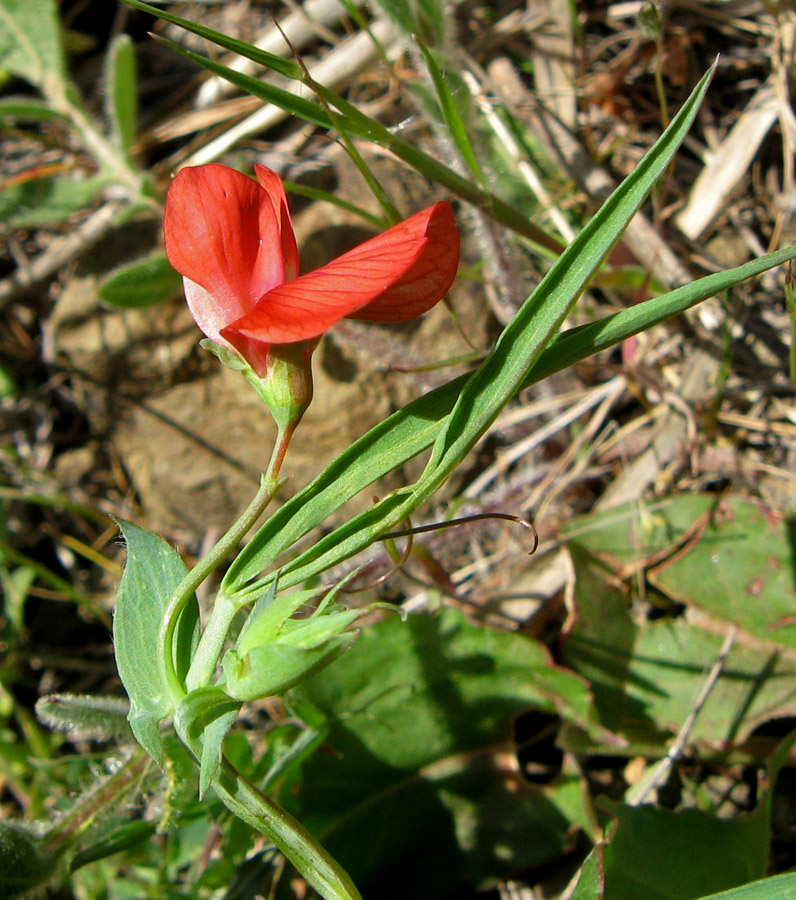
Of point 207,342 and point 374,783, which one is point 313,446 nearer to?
point 374,783

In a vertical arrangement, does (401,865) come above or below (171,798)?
below

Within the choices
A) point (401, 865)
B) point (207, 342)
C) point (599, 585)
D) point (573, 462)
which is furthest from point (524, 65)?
point (401, 865)

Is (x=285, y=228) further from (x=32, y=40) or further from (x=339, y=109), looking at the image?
(x=32, y=40)

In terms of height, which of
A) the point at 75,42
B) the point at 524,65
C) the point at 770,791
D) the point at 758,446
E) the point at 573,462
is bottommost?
the point at 770,791

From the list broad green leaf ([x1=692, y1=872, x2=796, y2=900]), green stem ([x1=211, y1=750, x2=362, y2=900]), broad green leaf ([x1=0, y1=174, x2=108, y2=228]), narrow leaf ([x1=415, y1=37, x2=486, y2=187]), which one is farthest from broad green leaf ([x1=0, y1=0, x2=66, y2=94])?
broad green leaf ([x1=692, y1=872, x2=796, y2=900])

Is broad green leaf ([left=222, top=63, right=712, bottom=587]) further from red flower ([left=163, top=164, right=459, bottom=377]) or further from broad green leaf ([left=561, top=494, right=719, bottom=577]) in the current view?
broad green leaf ([left=561, top=494, right=719, bottom=577])

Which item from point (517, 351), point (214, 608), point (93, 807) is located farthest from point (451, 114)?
point (93, 807)
